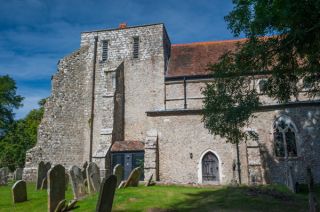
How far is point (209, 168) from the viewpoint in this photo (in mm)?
18703

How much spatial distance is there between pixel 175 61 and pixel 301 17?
707 inches

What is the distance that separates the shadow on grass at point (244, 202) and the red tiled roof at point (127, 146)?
1030 centimetres

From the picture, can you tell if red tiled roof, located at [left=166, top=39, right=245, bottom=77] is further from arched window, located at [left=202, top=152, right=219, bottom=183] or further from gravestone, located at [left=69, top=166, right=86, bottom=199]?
gravestone, located at [left=69, top=166, right=86, bottom=199]

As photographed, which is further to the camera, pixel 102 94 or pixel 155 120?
pixel 102 94

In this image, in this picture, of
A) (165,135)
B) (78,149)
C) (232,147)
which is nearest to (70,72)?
(78,149)

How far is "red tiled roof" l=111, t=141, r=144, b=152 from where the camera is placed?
70.6 ft

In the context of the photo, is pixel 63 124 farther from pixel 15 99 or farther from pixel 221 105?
pixel 15 99

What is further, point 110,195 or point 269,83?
point 269,83

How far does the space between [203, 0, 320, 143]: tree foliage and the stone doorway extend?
19.6 feet

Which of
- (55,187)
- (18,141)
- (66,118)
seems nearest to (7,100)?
(18,141)

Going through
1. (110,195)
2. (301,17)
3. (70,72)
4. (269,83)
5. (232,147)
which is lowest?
(110,195)

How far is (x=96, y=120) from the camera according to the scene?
2461 cm

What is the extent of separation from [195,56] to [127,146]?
10.5 meters

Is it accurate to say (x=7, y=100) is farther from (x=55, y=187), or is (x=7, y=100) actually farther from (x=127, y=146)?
(x=55, y=187)
